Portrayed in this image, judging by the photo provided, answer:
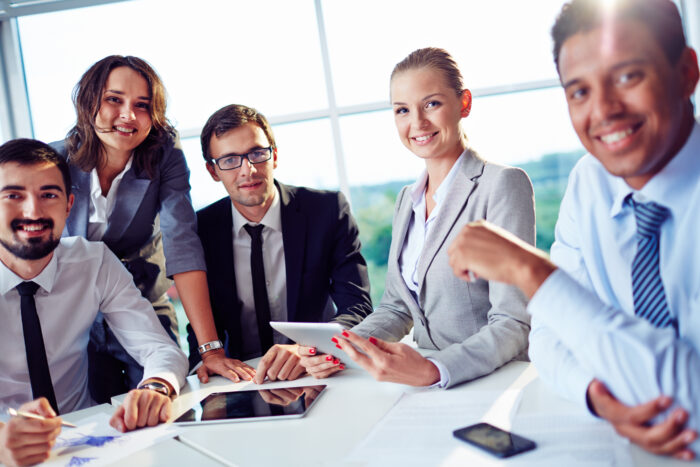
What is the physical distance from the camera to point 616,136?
1.14 meters

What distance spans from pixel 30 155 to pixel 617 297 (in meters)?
1.98

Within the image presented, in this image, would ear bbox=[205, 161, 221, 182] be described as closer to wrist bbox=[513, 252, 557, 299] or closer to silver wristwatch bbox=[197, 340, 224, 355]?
silver wristwatch bbox=[197, 340, 224, 355]

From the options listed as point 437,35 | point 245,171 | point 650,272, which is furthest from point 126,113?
point 437,35

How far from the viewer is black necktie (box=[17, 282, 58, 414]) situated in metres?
1.89

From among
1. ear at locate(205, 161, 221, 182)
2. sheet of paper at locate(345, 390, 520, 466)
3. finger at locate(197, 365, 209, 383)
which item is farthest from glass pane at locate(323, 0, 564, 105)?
sheet of paper at locate(345, 390, 520, 466)

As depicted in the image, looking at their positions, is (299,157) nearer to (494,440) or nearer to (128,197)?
(128,197)

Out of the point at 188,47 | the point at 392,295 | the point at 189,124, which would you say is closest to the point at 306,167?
the point at 189,124

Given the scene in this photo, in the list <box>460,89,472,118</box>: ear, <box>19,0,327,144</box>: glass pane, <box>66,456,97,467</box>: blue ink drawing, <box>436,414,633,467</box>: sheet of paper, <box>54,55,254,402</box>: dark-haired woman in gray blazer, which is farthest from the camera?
<box>19,0,327,144</box>: glass pane

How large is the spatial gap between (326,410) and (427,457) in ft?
1.36

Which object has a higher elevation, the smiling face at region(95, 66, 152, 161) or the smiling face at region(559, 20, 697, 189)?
the smiling face at region(95, 66, 152, 161)

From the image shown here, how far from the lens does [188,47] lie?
182 inches

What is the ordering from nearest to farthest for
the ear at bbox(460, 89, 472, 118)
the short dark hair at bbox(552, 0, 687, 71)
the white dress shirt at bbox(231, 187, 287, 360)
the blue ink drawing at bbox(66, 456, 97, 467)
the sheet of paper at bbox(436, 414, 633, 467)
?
the sheet of paper at bbox(436, 414, 633, 467) → the short dark hair at bbox(552, 0, 687, 71) → the blue ink drawing at bbox(66, 456, 97, 467) → the ear at bbox(460, 89, 472, 118) → the white dress shirt at bbox(231, 187, 287, 360)

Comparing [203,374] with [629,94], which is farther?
[203,374]

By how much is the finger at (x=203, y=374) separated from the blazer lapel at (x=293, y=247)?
Result: 0.58 meters
